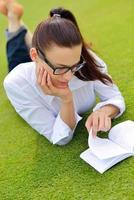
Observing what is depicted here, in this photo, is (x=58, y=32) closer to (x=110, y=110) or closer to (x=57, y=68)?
(x=57, y=68)

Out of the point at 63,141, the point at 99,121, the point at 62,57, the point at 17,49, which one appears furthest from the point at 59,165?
the point at 17,49

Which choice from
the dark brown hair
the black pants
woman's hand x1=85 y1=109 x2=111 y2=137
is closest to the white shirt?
woman's hand x1=85 y1=109 x2=111 y2=137

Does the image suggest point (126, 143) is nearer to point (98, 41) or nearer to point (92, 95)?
point (92, 95)

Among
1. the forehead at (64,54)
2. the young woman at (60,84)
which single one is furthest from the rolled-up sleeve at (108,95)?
the forehead at (64,54)

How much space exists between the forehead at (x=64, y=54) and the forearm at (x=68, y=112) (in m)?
0.22

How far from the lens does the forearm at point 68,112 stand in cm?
154

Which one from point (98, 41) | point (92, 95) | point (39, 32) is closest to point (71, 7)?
point (98, 41)

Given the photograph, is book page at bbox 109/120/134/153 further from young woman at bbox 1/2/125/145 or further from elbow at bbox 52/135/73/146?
elbow at bbox 52/135/73/146

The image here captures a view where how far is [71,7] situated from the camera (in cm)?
359

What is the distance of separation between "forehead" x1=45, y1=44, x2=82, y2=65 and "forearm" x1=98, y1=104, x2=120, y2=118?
342mm

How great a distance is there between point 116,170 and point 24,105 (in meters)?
0.48

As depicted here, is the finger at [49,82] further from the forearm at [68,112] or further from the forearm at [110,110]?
the forearm at [110,110]

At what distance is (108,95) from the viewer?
5.59 ft

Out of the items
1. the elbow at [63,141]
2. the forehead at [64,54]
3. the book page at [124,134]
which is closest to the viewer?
the forehead at [64,54]
